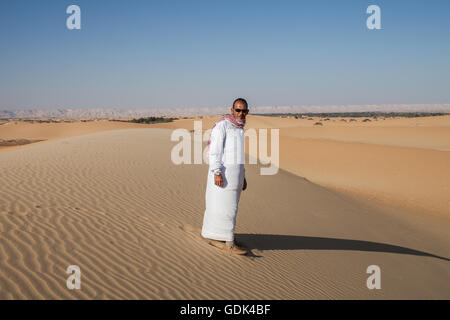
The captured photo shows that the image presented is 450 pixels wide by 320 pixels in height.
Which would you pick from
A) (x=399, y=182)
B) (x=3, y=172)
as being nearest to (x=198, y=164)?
(x=3, y=172)

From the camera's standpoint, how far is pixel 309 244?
6918mm

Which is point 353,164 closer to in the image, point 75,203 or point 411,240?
point 411,240

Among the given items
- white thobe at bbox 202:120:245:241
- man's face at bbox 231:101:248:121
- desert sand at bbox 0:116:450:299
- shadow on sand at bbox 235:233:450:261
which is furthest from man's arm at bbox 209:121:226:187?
shadow on sand at bbox 235:233:450:261

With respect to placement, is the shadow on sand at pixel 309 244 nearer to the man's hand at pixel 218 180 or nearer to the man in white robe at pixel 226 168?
the man in white robe at pixel 226 168

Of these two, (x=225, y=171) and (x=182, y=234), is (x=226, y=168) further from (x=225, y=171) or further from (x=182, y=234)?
(x=182, y=234)

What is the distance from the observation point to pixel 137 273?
405cm

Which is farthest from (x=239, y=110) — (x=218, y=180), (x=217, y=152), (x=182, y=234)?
Answer: (x=182, y=234)

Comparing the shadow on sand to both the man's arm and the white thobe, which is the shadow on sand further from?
the man's arm

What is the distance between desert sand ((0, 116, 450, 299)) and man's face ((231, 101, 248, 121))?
205cm

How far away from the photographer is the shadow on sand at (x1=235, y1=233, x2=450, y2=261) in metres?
6.33

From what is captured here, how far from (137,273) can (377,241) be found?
5.99m

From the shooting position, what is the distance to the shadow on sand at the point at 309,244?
6328mm

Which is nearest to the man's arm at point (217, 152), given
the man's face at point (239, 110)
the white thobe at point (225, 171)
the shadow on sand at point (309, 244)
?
the white thobe at point (225, 171)

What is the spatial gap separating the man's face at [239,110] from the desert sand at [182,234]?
2051 millimetres
